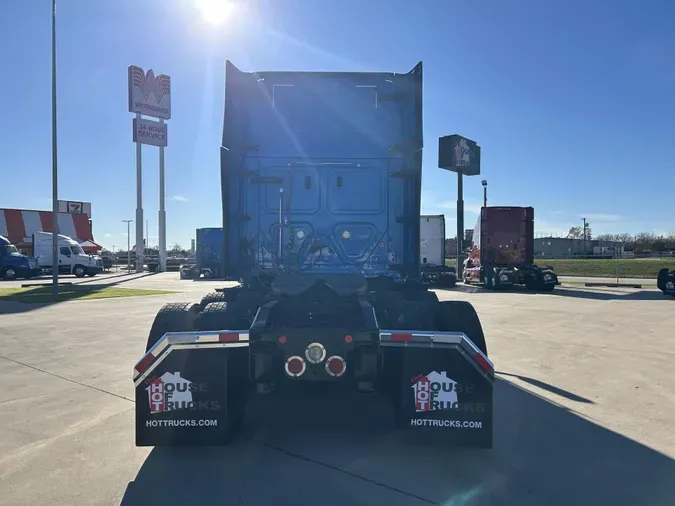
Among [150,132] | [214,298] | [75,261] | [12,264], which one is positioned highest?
[150,132]

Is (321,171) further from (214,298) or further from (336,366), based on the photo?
(336,366)

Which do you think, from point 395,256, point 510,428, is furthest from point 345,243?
point 510,428

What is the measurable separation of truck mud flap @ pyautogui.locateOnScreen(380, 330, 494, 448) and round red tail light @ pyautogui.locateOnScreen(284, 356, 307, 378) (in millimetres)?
678

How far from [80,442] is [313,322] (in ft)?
7.89

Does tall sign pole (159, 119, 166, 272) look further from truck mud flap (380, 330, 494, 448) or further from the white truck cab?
truck mud flap (380, 330, 494, 448)

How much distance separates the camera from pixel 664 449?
4520 millimetres

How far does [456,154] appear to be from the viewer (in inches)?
1385

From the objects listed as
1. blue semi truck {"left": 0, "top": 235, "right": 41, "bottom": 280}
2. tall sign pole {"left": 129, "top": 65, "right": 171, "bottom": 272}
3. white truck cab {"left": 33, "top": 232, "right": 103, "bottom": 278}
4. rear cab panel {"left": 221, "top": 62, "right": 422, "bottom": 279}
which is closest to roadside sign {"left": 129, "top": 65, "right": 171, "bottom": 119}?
tall sign pole {"left": 129, "top": 65, "right": 171, "bottom": 272}

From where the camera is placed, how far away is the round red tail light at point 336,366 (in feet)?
13.5

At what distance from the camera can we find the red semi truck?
79.3 ft

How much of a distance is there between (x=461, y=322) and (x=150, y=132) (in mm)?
46655

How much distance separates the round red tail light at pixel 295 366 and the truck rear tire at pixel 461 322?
4.58 feet

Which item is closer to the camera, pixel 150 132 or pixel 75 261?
pixel 75 261

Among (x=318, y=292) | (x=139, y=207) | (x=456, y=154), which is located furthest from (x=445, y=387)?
(x=139, y=207)
